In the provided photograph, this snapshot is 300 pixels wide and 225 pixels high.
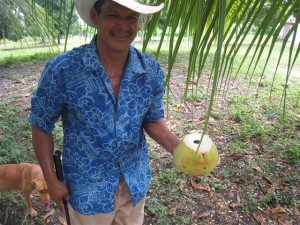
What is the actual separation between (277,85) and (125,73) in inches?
178

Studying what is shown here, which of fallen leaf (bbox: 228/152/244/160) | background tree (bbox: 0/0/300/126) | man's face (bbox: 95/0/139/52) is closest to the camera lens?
background tree (bbox: 0/0/300/126)

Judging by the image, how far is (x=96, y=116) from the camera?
1225mm

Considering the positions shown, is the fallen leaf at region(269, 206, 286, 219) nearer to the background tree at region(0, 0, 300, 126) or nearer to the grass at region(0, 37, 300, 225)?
the grass at region(0, 37, 300, 225)

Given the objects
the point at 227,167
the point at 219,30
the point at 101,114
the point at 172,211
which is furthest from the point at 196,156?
the point at 227,167

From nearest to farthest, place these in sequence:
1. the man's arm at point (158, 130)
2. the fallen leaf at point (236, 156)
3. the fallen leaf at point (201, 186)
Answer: the man's arm at point (158, 130) < the fallen leaf at point (201, 186) < the fallen leaf at point (236, 156)

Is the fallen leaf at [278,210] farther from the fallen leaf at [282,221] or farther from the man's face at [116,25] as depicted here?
the man's face at [116,25]

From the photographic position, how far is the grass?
8.00 feet

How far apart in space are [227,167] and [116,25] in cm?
219

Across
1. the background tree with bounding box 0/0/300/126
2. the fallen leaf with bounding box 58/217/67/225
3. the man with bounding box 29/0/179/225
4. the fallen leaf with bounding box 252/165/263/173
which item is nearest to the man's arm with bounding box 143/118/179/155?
the man with bounding box 29/0/179/225

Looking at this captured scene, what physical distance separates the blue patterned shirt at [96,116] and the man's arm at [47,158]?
0.04 meters

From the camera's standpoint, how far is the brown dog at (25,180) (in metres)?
2.26

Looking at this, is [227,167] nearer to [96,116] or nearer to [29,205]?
[29,205]

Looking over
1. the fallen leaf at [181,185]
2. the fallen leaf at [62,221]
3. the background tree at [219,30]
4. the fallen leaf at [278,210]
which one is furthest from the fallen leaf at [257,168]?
the background tree at [219,30]

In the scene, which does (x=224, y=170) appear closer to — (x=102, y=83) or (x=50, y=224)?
(x=50, y=224)
